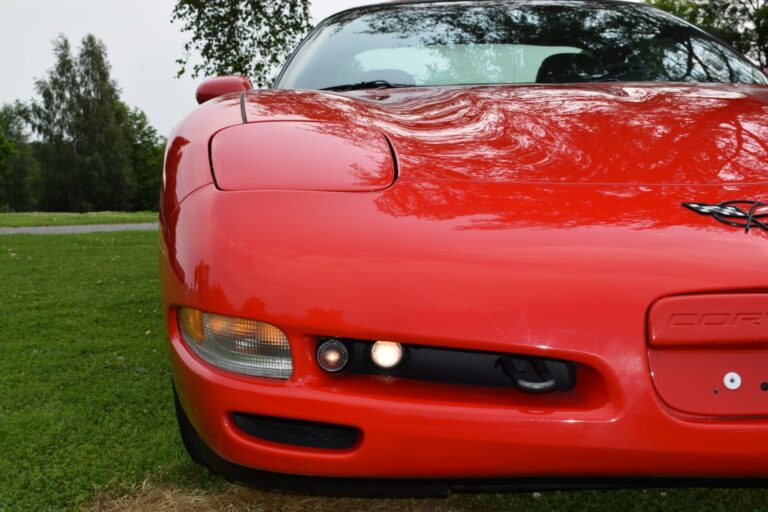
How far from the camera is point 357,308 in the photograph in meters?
1.21

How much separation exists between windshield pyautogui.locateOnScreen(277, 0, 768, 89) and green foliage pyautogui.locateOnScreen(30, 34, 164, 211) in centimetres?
5023

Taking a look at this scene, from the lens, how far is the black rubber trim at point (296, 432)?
1.24m

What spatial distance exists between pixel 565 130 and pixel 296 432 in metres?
0.90

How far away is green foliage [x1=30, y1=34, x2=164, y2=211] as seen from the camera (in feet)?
161

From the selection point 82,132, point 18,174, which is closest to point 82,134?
point 82,132

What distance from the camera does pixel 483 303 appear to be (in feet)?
3.92

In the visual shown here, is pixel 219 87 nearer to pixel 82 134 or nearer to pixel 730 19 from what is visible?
pixel 730 19

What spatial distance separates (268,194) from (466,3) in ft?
6.18

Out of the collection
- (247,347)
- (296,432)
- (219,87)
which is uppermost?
(219,87)

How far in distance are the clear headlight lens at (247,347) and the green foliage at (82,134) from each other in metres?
51.7

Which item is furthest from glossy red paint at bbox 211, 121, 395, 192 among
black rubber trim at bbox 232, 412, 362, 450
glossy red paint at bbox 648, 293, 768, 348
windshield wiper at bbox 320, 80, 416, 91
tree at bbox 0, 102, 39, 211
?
tree at bbox 0, 102, 39, 211

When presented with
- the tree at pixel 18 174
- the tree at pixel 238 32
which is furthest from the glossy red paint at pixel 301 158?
the tree at pixel 18 174

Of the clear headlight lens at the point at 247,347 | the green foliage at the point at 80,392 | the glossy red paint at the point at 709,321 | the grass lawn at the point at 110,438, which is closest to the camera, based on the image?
the glossy red paint at the point at 709,321

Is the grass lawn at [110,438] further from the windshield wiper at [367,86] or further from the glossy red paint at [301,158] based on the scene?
the windshield wiper at [367,86]
